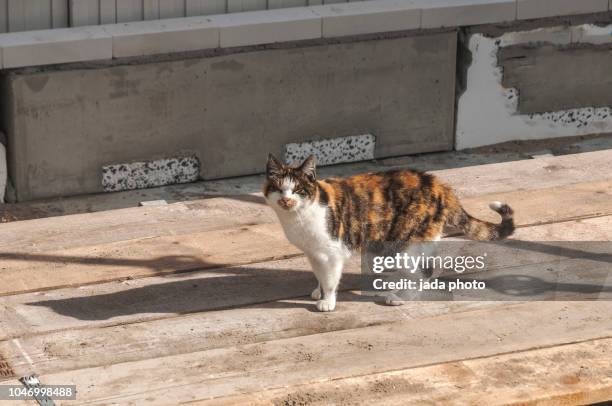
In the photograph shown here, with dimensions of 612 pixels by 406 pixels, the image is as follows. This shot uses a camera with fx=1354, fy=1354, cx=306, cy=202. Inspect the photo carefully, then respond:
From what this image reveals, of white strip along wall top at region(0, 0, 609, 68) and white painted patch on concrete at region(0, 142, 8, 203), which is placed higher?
white strip along wall top at region(0, 0, 609, 68)

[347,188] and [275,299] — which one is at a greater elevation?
[347,188]

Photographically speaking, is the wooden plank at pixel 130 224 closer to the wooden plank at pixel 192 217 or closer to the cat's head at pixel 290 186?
the wooden plank at pixel 192 217

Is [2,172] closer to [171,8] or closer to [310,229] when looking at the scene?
[171,8]

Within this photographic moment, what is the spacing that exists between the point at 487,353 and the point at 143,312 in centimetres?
226

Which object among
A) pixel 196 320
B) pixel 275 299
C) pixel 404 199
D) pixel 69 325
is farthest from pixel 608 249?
pixel 69 325

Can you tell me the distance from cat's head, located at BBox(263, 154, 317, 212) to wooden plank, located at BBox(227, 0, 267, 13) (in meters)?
3.06

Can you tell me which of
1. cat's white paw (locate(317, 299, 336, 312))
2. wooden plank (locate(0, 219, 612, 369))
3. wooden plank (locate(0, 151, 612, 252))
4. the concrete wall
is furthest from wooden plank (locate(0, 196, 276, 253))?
cat's white paw (locate(317, 299, 336, 312))

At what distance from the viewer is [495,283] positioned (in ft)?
31.0

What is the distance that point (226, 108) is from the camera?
11320 millimetres

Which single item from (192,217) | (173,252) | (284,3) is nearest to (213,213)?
(192,217)

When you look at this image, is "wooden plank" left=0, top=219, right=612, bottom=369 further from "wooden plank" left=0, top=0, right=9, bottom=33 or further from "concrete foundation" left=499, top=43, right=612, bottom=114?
"concrete foundation" left=499, top=43, right=612, bottom=114

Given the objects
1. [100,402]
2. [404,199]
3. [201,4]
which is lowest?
[100,402]

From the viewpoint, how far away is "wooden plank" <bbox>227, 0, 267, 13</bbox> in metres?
11.2

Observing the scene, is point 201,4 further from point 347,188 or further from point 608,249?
point 608,249
